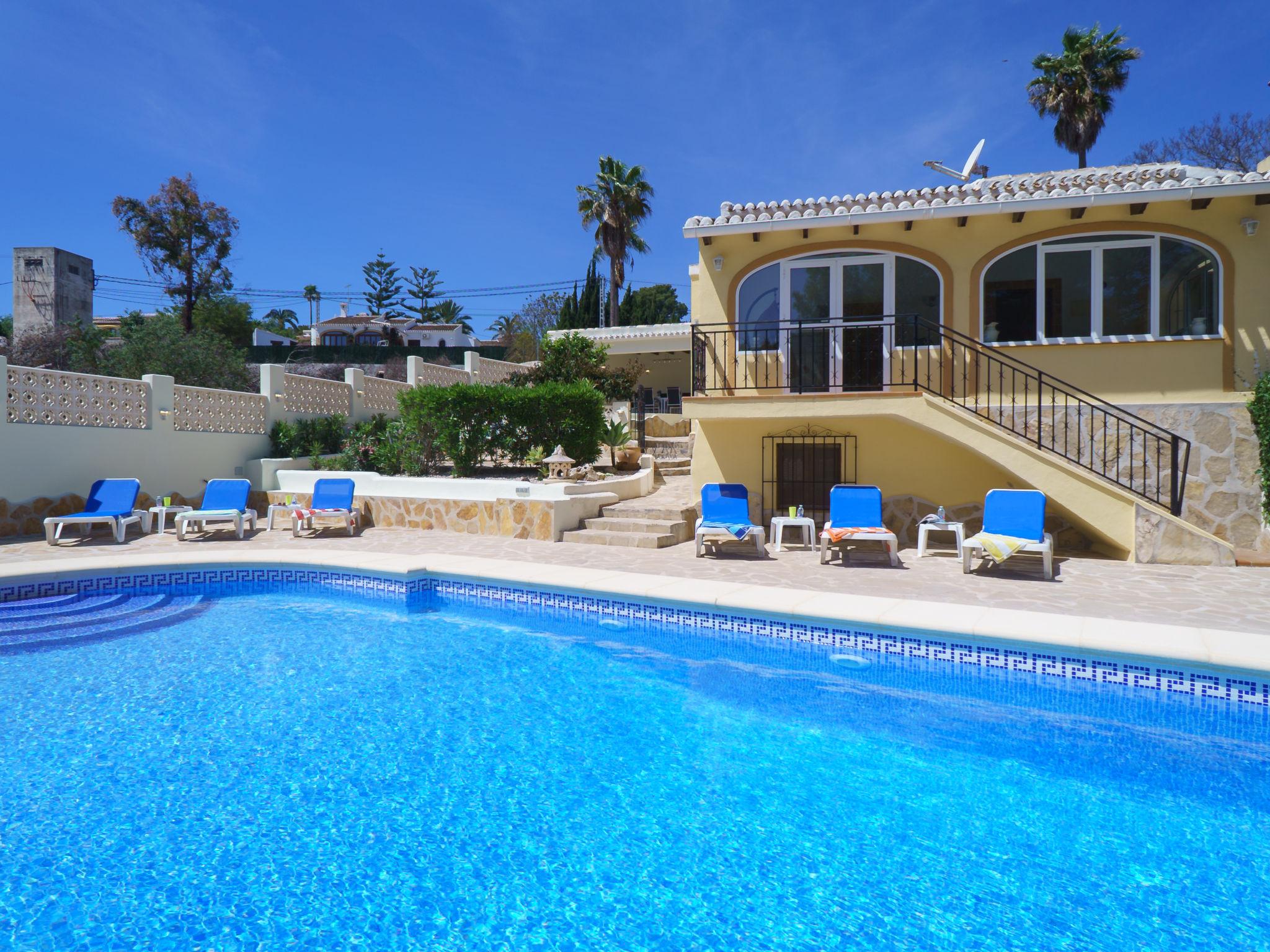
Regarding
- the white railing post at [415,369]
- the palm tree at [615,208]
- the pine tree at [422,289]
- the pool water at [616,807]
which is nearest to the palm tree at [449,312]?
the pine tree at [422,289]

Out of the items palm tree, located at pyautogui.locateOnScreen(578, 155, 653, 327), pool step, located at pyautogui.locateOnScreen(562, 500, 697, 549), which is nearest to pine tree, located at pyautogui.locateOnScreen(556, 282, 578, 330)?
palm tree, located at pyautogui.locateOnScreen(578, 155, 653, 327)

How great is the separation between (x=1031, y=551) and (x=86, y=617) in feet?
36.3

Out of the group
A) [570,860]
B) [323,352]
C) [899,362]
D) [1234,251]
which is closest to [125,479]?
[570,860]

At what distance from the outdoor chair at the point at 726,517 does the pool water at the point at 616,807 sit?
3583mm

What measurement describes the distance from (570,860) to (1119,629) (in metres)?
5.05

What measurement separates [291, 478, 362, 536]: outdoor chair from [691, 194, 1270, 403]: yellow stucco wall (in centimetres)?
802

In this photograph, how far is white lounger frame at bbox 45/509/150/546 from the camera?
11477mm

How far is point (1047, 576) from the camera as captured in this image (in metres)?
8.56

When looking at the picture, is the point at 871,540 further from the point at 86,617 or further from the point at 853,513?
the point at 86,617

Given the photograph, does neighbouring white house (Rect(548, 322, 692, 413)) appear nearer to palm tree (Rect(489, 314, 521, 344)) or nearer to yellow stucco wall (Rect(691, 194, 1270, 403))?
yellow stucco wall (Rect(691, 194, 1270, 403))

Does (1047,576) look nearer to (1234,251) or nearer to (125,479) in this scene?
(1234,251)

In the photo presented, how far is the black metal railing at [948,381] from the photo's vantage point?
10305mm

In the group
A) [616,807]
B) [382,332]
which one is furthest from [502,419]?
[382,332]

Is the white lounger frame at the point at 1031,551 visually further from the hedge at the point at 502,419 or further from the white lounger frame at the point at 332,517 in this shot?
the white lounger frame at the point at 332,517
